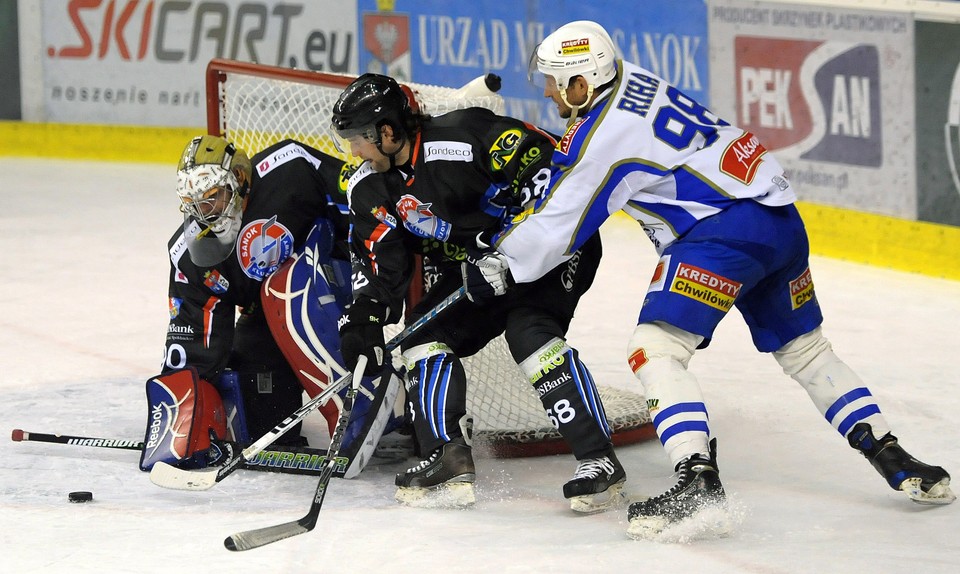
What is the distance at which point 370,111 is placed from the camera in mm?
3408

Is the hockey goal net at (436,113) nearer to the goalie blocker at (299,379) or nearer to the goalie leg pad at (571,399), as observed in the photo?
the goalie blocker at (299,379)

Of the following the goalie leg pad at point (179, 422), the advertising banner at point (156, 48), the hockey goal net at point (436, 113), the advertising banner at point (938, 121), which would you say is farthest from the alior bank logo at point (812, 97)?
the goalie leg pad at point (179, 422)

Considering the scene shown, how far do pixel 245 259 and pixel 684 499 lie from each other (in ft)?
4.46

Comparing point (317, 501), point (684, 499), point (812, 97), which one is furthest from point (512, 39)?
point (684, 499)

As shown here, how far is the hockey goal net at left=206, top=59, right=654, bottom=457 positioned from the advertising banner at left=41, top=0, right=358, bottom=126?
12.4 ft

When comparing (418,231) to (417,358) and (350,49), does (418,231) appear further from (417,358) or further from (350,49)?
(350,49)

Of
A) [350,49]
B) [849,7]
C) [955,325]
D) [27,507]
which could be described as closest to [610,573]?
[27,507]

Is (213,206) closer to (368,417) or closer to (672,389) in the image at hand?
(368,417)

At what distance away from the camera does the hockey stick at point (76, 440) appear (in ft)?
12.4

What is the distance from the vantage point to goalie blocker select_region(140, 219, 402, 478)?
3.68m

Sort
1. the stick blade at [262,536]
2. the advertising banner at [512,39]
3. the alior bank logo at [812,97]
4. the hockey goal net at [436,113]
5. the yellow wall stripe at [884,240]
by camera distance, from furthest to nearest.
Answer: the advertising banner at [512,39], the alior bank logo at [812,97], the yellow wall stripe at [884,240], the hockey goal net at [436,113], the stick blade at [262,536]

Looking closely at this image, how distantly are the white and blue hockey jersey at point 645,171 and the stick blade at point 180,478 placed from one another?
971 mm

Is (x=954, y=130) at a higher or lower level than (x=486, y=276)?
higher

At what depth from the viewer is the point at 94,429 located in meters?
4.09
